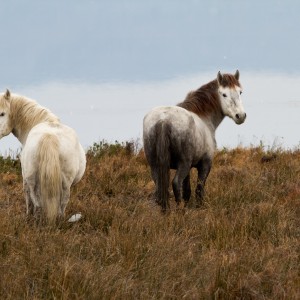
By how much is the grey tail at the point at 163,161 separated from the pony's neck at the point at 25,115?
Answer: 1406mm

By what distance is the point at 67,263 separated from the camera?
4004mm

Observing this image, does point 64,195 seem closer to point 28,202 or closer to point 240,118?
point 28,202

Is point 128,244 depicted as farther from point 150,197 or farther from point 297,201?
point 150,197

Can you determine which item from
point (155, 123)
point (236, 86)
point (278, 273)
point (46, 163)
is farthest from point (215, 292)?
point (236, 86)

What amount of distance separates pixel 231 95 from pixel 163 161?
5.93 feet

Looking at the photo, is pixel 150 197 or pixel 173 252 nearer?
pixel 173 252

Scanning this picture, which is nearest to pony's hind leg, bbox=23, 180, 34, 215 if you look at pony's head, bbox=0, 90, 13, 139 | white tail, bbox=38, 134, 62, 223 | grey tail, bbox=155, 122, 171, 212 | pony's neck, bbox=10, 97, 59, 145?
white tail, bbox=38, 134, 62, 223

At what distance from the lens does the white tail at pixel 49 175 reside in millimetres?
5852

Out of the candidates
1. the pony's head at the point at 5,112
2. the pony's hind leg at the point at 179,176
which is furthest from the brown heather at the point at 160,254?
the pony's head at the point at 5,112

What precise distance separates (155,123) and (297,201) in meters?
2.44

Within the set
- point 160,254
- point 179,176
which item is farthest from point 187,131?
point 160,254

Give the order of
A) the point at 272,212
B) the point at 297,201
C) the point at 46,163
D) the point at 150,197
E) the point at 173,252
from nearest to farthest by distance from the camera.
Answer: the point at 173,252
the point at 46,163
the point at 272,212
the point at 297,201
the point at 150,197

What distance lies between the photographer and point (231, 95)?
8258 mm

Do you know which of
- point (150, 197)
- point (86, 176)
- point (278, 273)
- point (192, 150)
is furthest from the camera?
point (86, 176)
